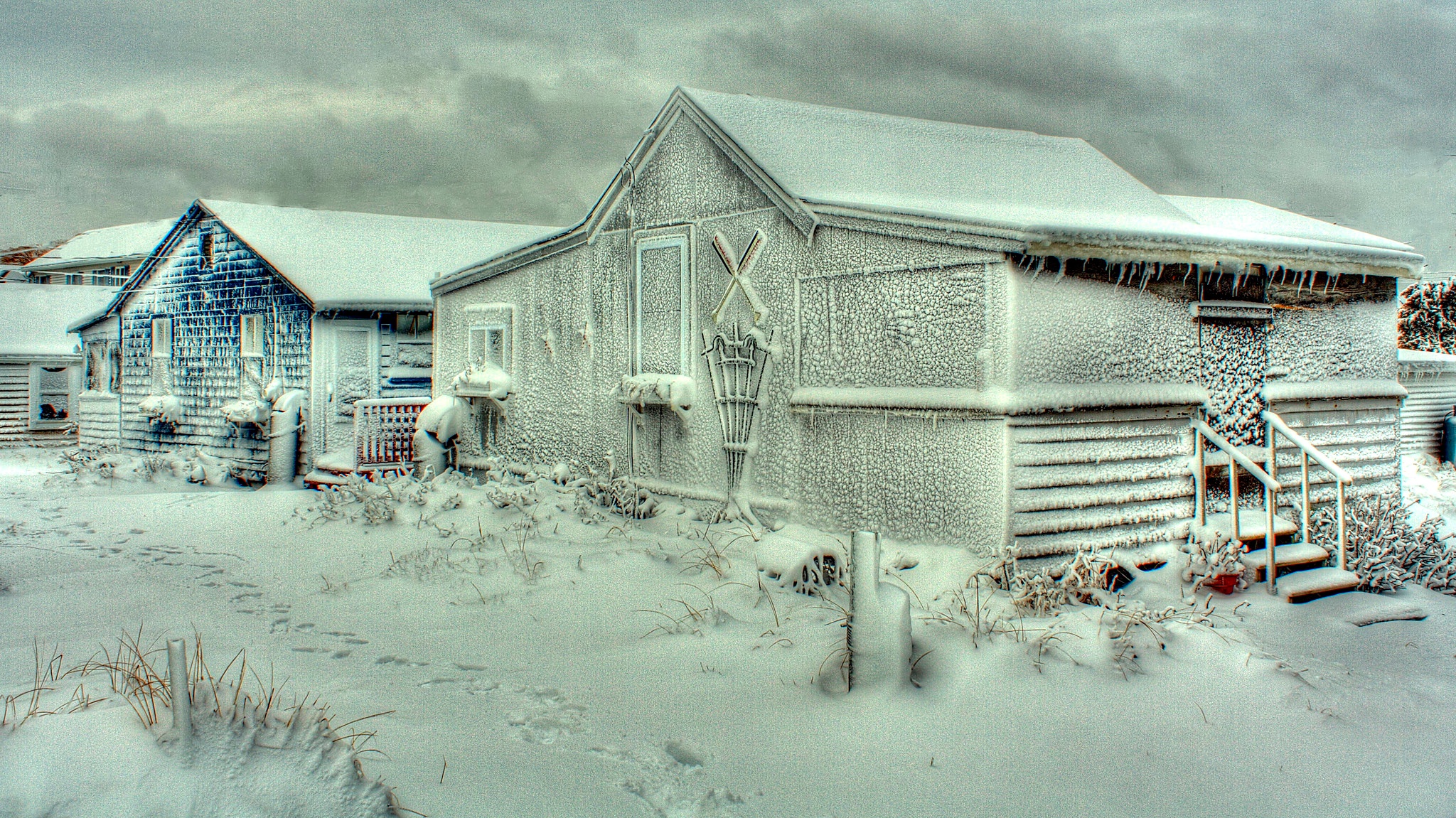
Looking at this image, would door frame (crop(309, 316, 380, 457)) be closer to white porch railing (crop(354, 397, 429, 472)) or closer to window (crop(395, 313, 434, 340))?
window (crop(395, 313, 434, 340))

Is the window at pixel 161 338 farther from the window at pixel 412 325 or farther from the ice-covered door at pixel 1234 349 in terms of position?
the ice-covered door at pixel 1234 349

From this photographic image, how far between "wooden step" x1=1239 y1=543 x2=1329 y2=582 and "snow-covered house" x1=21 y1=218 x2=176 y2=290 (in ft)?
101

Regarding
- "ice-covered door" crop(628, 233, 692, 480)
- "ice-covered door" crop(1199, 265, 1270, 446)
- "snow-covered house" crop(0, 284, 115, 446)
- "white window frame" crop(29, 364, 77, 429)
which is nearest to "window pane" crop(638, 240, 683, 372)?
"ice-covered door" crop(628, 233, 692, 480)

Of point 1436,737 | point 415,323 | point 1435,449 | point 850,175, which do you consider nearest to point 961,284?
point 850,175

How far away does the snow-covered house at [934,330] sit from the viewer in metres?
6.34

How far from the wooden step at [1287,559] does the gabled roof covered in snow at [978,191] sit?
7.79 ft

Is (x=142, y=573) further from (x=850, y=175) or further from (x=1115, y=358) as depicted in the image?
(x=1115, y=358)

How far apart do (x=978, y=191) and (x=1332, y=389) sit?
3.84 m

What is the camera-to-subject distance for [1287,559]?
685 cm

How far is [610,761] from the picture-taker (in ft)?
12.0

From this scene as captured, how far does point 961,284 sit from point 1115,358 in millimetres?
1438

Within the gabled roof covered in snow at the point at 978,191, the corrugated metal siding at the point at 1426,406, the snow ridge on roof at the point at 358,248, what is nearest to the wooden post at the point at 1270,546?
the gabled roof covered in snow at the point at 978,191

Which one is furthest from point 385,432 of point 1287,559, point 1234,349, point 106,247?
point 106,247

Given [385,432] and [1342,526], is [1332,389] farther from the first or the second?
[385,432]
